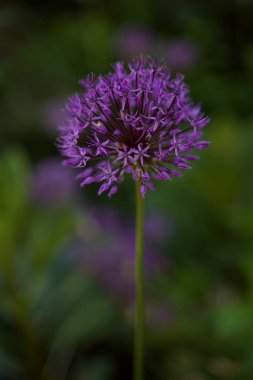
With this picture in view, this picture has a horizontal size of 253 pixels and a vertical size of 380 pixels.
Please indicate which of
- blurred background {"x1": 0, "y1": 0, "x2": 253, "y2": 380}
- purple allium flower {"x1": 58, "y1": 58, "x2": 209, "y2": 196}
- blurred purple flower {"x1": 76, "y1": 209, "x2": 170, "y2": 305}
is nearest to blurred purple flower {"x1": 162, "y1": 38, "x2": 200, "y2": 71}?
blurred background {"x1": 0, "y1": 0, "x2": 253, "y2": 380}

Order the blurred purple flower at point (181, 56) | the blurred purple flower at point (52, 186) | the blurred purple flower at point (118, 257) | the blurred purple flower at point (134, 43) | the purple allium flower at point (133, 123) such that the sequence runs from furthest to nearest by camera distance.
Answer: the blurred purple flower at point (134, 43) → the blurred purple flower at point (181, 56) → the blurred purple flower at point (52, 186) → the blurred purple flower at point (118, 257) → the purple allium flower at point (133, 123)

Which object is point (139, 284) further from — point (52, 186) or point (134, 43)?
point (134, 43)

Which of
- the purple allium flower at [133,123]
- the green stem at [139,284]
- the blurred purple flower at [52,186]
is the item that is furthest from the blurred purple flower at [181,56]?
the green stem at [139,284]

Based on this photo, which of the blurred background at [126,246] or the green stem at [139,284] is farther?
the blurred background at [126,246]

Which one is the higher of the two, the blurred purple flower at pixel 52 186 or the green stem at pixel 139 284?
the blurred purple flower at pixel 52 186

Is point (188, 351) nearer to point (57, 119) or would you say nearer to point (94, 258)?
point (94, 258)

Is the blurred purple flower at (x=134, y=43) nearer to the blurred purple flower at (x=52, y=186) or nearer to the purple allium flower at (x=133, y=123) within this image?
the blurred purple flower at (x=52, y=186)

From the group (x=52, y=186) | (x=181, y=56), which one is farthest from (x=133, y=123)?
(x=181, y=56)

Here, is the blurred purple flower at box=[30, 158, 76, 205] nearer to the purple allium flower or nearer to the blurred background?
the blurred background
